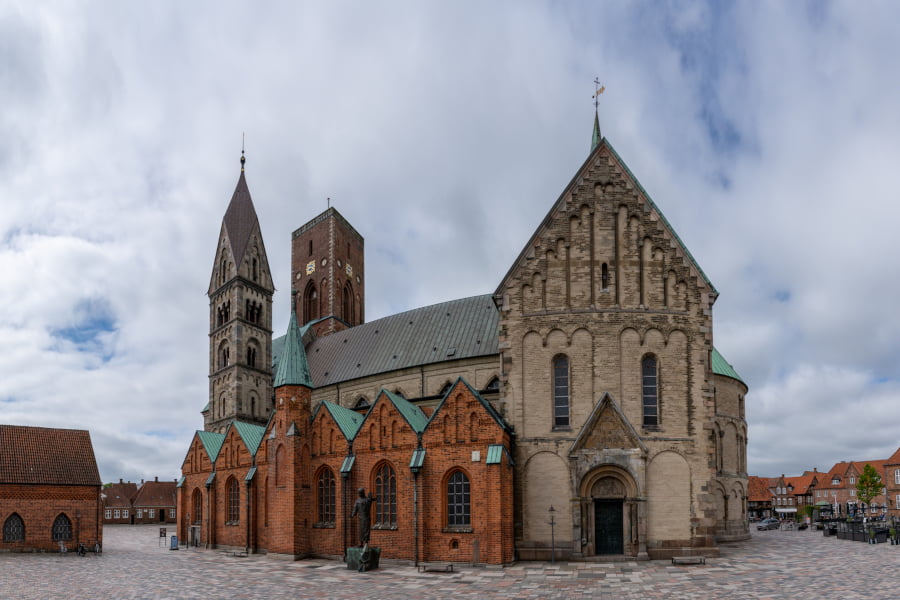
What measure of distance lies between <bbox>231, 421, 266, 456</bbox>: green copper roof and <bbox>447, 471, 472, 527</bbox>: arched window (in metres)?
15.8

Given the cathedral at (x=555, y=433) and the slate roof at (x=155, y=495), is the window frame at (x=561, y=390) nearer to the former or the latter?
the cathedral at (x=555, y=433)

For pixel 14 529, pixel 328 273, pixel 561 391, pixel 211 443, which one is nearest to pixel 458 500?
pixel 561 391

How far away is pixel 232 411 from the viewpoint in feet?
→ 195

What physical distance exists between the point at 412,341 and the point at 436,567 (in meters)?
21.5

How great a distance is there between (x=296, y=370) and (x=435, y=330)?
43.0ft

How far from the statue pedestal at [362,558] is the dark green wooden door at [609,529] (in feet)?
33.1

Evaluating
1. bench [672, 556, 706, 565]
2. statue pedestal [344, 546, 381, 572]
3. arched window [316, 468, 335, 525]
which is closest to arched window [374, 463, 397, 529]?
statue pedestal [344, 546, 381, 572]

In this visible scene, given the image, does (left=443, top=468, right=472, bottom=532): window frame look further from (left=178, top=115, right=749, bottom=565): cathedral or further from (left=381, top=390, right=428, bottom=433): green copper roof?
(left=381, top=390, right=428, bottom=433): green copper roof

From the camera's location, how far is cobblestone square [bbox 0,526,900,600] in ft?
77.0

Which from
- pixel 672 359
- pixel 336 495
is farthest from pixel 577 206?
pixel 336 495

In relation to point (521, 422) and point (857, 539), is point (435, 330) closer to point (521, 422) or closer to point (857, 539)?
point (521, 422)

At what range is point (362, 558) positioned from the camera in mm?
31469

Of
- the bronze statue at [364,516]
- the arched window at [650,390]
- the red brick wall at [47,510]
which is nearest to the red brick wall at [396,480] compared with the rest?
the bronze statue at [364,516]

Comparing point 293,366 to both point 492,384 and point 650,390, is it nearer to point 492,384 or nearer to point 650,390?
point 492,384
